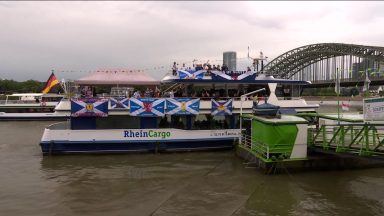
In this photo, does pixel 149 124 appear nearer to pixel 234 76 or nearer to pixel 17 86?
pixel 234 76

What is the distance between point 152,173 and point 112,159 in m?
3.93

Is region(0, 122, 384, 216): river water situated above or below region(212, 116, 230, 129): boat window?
below

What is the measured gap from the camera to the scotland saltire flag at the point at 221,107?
23281mm

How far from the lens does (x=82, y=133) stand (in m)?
21.9

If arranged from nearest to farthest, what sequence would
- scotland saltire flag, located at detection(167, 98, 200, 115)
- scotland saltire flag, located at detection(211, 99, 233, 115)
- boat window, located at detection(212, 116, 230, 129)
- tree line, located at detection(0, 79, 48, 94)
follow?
scotland saltire flag, located at detection(167, 98, 200, 115) → scotland saltire flag, located at detection(211, 99, 233, 115) → boat window, located at detection(212, 116, 230, 129) → tree line, located at detection(0, 79, 48, 94)

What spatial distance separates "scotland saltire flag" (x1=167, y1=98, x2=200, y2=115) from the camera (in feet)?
74.5

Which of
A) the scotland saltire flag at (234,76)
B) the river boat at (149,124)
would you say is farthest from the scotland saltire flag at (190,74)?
the scotland saltire flag at (234,76)

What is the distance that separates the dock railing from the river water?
1.44m

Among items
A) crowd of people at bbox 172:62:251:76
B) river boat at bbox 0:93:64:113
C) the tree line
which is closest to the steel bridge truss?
the tree line

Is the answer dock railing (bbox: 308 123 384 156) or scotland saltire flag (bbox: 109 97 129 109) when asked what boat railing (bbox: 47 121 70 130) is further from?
dock railing (bbox: 308 123 384 156)

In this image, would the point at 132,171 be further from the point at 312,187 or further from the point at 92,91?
the point at 92,91

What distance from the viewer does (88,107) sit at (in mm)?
21891

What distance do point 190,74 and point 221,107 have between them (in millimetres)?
2732

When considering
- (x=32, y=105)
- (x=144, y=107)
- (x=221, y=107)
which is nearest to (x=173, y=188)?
(x=144, y=107)
